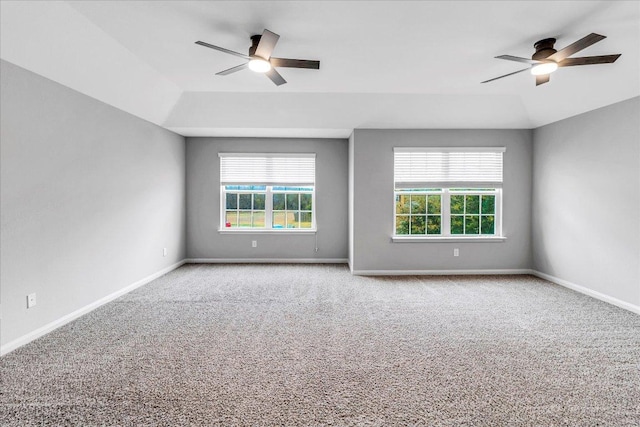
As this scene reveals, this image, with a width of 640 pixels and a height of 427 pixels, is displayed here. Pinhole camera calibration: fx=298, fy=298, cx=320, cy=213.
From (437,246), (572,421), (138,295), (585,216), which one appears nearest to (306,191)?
(437,246)

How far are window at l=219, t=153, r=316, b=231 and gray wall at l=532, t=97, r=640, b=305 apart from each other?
3862mm

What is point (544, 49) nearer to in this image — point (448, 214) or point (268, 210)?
point (448, 214)

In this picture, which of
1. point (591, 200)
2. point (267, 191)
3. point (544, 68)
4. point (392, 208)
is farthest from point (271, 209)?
point (591, 200)

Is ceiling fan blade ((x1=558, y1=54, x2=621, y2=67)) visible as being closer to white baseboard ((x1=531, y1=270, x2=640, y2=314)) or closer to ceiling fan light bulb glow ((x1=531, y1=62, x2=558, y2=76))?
ceiling fan light bulb glow ((x1=531, y1=62, x2=558, y2=76))

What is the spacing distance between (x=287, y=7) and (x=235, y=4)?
15.9 inches

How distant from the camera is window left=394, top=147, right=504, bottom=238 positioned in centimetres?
506

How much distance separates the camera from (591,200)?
3.95 metres

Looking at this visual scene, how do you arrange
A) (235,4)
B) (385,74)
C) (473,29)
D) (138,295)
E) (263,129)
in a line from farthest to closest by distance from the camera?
(263,129), (138,295), (385,74), (473,29), (235,4)

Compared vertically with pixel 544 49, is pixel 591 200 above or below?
below

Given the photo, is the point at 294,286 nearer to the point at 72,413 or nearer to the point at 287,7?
the point at 72,413

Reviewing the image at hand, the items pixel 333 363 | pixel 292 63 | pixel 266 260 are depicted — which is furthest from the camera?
pixel 266 260

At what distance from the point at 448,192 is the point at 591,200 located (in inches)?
72.4

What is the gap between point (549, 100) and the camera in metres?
4.09

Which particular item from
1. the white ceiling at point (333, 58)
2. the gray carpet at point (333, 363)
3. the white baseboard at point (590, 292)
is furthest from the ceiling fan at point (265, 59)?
the white baseboard at point (590, 292)
